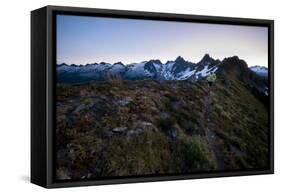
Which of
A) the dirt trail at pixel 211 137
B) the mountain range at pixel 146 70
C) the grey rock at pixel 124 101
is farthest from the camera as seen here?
the dirt trail at pixel 211 137

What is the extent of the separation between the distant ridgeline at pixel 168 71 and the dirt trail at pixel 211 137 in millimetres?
379

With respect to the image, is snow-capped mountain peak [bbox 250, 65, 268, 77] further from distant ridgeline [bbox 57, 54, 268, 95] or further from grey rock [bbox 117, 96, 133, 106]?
grey rock [bbox 117, 96, 133, 106]

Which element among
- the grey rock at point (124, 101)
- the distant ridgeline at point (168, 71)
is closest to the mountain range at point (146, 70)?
the distant ridgeline at point (168, 71)

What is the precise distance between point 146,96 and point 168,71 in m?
0.53

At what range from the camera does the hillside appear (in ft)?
32.9

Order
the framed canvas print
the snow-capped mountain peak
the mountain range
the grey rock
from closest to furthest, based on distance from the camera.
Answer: the framed canvas print < the mountain range < the grey rock < the snow-capped mountain peak

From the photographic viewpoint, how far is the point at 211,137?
1116cm

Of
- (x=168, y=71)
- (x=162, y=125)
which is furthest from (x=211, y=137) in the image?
(x=168, y=71)

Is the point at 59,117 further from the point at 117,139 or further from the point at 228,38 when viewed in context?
the point at 228,38

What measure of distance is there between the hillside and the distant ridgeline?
23mm

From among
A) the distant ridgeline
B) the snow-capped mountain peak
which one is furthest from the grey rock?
the snow-capped mountain peak

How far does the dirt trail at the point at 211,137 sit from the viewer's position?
11125 mm

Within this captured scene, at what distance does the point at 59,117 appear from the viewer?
32.5 feet

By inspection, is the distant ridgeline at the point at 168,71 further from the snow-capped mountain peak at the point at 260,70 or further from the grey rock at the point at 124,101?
the grey rock at the point at 124,101
